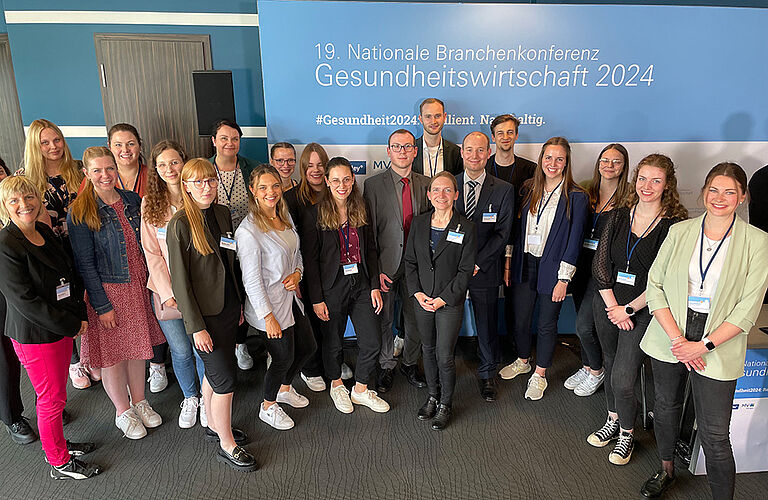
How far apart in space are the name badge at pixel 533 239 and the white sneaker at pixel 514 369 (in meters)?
1.00

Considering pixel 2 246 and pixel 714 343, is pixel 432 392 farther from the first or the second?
pixel 2 246

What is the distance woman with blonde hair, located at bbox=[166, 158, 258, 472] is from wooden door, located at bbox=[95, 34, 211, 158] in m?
2.53

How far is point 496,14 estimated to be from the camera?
11.2 ft

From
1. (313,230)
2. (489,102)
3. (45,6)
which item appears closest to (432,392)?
(313,230)

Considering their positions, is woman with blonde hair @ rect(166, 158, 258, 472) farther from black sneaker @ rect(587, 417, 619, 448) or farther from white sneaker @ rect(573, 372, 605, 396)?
white sneaker @ rect(573, 372, 605, 396)

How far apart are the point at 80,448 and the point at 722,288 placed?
3.43m

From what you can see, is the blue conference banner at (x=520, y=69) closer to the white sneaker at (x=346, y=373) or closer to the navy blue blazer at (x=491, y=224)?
the navy blue blazer at (x=491, y=224)

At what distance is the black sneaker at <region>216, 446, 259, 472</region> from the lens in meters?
2.55

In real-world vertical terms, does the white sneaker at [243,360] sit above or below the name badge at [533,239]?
below

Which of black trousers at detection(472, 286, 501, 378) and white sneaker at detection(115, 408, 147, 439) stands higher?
black trousers at detection(472, 286, 501, 378)

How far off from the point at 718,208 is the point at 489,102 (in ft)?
6.52

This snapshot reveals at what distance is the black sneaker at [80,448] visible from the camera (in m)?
2.64

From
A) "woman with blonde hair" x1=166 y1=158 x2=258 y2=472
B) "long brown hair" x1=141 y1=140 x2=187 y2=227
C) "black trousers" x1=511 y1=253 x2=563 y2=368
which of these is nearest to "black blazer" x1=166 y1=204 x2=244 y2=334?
"woman with blonde hair" x1=166 y1=158 x2=258 y2=472

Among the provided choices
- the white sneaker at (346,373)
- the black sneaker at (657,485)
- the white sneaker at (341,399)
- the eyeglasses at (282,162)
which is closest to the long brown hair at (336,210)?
the eyeglasses at (282,162)
